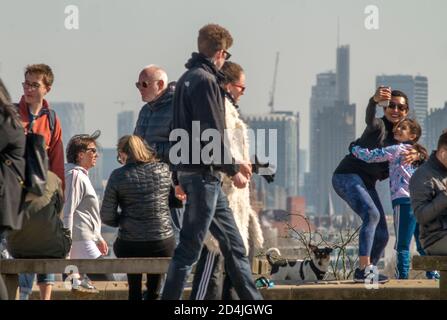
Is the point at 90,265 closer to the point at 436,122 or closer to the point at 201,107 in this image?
the point at 201,107

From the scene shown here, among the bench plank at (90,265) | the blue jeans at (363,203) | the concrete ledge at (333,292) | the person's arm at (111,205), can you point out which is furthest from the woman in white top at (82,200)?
the blue jeans at (363,203)

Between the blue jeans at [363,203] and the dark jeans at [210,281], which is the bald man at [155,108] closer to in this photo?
the dark jeans at [210,281]

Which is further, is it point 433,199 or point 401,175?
point 401,175

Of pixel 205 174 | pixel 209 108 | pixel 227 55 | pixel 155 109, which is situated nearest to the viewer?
pixel 209 108

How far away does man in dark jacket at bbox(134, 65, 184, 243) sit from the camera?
1191 centimetres

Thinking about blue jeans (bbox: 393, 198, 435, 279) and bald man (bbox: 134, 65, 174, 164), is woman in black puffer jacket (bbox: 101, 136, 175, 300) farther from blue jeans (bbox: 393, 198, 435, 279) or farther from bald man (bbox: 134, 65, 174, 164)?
blue jeans (bbox: 393, 198, 435, 279)

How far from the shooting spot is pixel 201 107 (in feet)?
33.1

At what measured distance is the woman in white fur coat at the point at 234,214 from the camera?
34.7 ft

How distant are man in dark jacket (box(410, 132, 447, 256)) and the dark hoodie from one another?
1.45 m

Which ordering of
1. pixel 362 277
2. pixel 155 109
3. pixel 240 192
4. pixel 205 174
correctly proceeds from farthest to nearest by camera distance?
pixel 362 277, pixel 155 109, pixel 240 192, pixel 205 174

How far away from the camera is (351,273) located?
14539 millimetres

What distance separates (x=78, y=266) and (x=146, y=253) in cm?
48

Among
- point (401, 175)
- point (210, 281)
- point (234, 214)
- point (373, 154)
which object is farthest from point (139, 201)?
point (401, 175)
